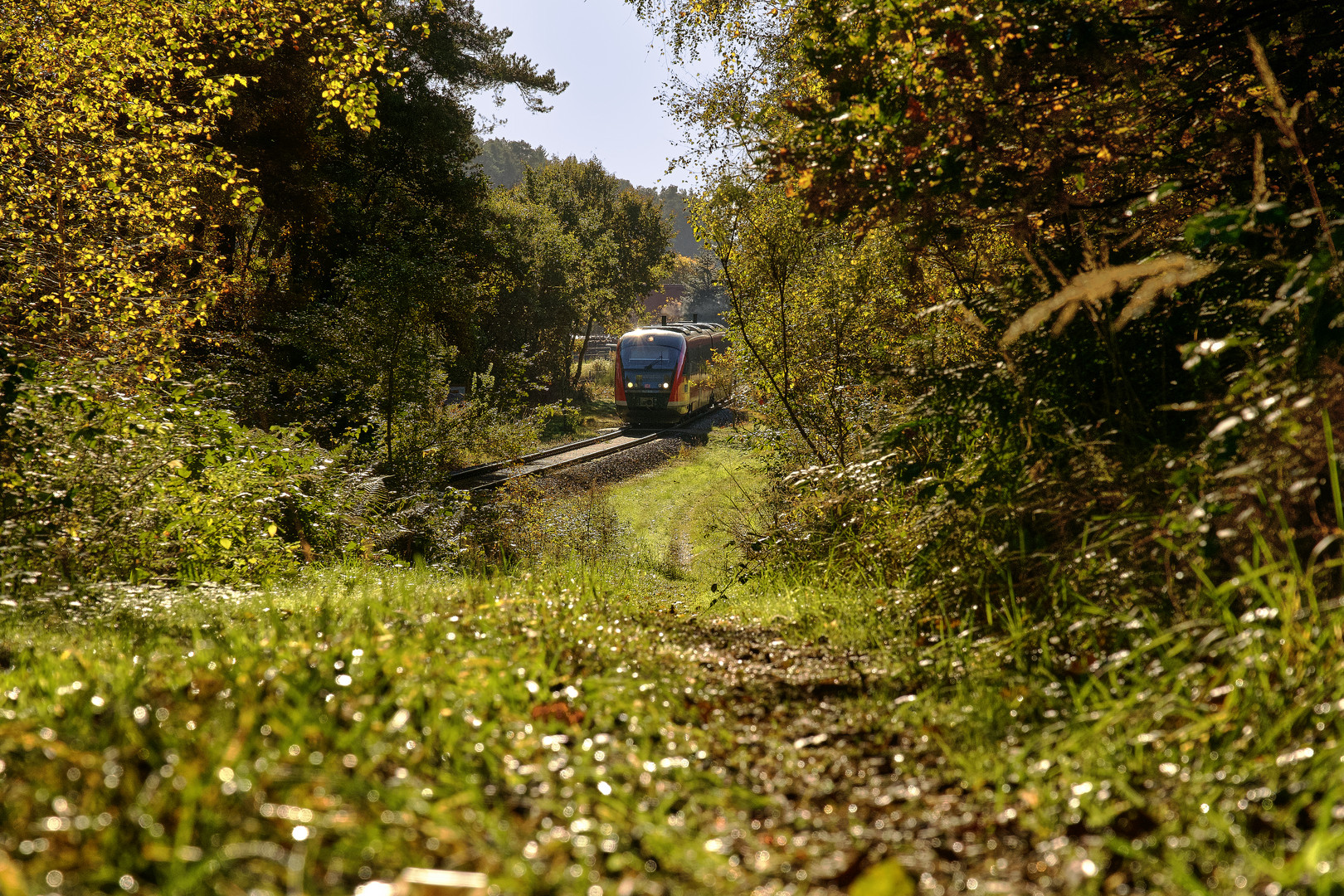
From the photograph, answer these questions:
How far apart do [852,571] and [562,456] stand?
16994 millimetres

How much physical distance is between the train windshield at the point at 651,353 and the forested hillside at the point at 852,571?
17.8m

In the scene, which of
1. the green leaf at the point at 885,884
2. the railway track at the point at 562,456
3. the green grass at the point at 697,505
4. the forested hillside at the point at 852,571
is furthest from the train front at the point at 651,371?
the green leaf at the point at 885,884

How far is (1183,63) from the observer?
14.9ft

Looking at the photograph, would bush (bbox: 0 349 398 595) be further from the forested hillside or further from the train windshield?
the train windshield

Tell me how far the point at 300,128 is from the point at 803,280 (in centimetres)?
1191

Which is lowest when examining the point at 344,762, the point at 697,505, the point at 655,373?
the point at 697,505

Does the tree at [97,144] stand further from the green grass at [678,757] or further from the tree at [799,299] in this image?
the green grass at [678,757]

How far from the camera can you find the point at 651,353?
88.2 ft

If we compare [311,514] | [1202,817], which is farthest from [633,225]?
[1202,817]

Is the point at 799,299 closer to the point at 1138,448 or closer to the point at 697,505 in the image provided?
the point at 697,505

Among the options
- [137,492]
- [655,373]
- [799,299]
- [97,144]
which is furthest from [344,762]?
[655,373]

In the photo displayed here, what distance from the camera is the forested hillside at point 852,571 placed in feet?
5.40

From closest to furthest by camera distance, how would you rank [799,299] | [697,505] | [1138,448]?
[1138,448] → [799,299] → [697,505]

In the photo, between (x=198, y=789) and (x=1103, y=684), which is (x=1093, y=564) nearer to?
(x=1103, y=684)
